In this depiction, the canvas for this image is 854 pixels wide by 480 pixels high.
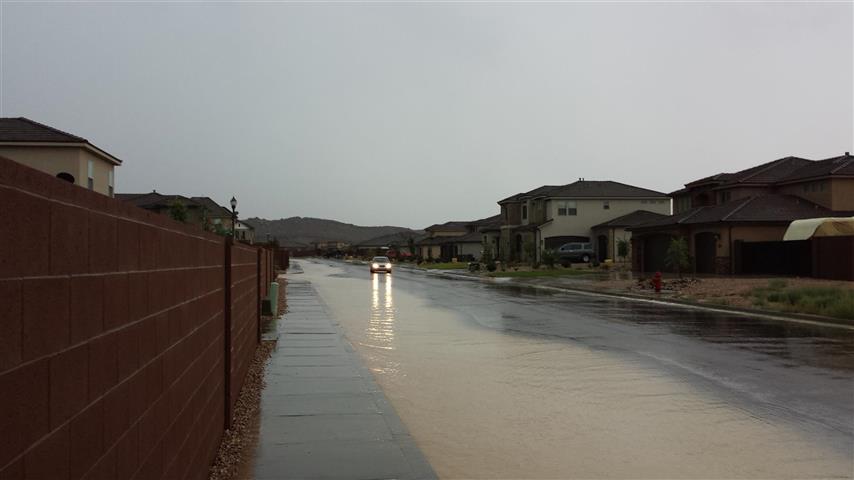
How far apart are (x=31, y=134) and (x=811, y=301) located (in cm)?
3507

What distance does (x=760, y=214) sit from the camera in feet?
145

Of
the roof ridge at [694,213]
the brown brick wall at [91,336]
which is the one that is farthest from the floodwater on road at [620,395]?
the roof ridge at [694,213]

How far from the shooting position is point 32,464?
2.20 metres

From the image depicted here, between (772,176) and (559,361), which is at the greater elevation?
(772,176)

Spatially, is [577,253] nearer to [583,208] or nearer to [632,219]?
[632,219]

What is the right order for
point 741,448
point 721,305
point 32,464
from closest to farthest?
point 32,464, point 741,448, point 721,305

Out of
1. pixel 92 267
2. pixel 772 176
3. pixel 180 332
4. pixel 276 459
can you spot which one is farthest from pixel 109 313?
pixel 772 176

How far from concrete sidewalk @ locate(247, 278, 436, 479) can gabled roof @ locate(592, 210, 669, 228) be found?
57854 mm

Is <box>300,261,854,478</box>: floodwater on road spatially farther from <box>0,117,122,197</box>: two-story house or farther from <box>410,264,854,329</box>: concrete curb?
<box>0,117,122,197</box>: two-story house

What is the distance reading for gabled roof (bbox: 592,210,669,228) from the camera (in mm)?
68144

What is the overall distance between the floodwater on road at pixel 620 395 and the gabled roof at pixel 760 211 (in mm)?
25339

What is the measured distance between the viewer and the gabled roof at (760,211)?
143 feet

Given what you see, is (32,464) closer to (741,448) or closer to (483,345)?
(741,448)

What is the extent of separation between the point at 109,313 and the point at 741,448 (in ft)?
21.9
